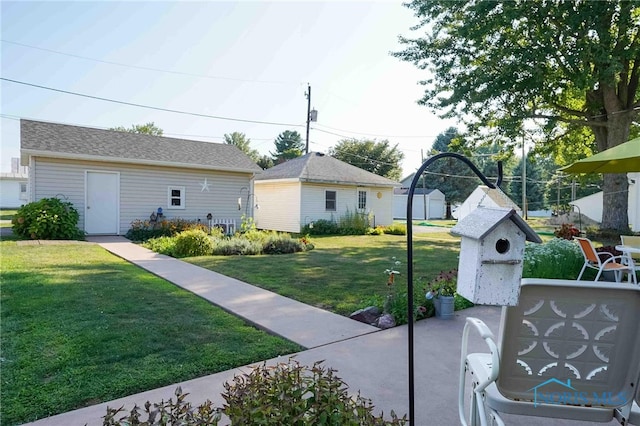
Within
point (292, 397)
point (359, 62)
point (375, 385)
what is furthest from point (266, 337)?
point (359, 62)

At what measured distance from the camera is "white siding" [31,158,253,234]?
12.8m

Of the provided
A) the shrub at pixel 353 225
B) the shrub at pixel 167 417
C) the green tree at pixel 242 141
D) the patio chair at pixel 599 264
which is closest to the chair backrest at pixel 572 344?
the shrub at pixel 167 417

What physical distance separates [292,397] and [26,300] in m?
4.82

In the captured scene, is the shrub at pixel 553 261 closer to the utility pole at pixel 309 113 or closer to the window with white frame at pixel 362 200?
the window with white frame at pixel 362 200

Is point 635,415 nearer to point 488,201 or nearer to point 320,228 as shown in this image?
point 488,201

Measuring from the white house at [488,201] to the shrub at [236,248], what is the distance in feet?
30.1

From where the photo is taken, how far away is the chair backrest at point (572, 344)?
164 cm

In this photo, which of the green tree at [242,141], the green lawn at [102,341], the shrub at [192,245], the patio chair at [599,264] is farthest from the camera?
the green tree at [242,141]

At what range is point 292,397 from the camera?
162cm

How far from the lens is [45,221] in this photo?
451 inches

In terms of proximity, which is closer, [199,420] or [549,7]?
[199,420]

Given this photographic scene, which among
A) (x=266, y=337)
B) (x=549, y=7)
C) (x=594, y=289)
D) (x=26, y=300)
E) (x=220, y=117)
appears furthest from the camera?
(x=220, y=117)

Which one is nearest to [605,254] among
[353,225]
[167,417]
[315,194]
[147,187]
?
[167,417]

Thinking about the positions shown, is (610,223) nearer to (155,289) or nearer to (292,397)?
(155,289)
